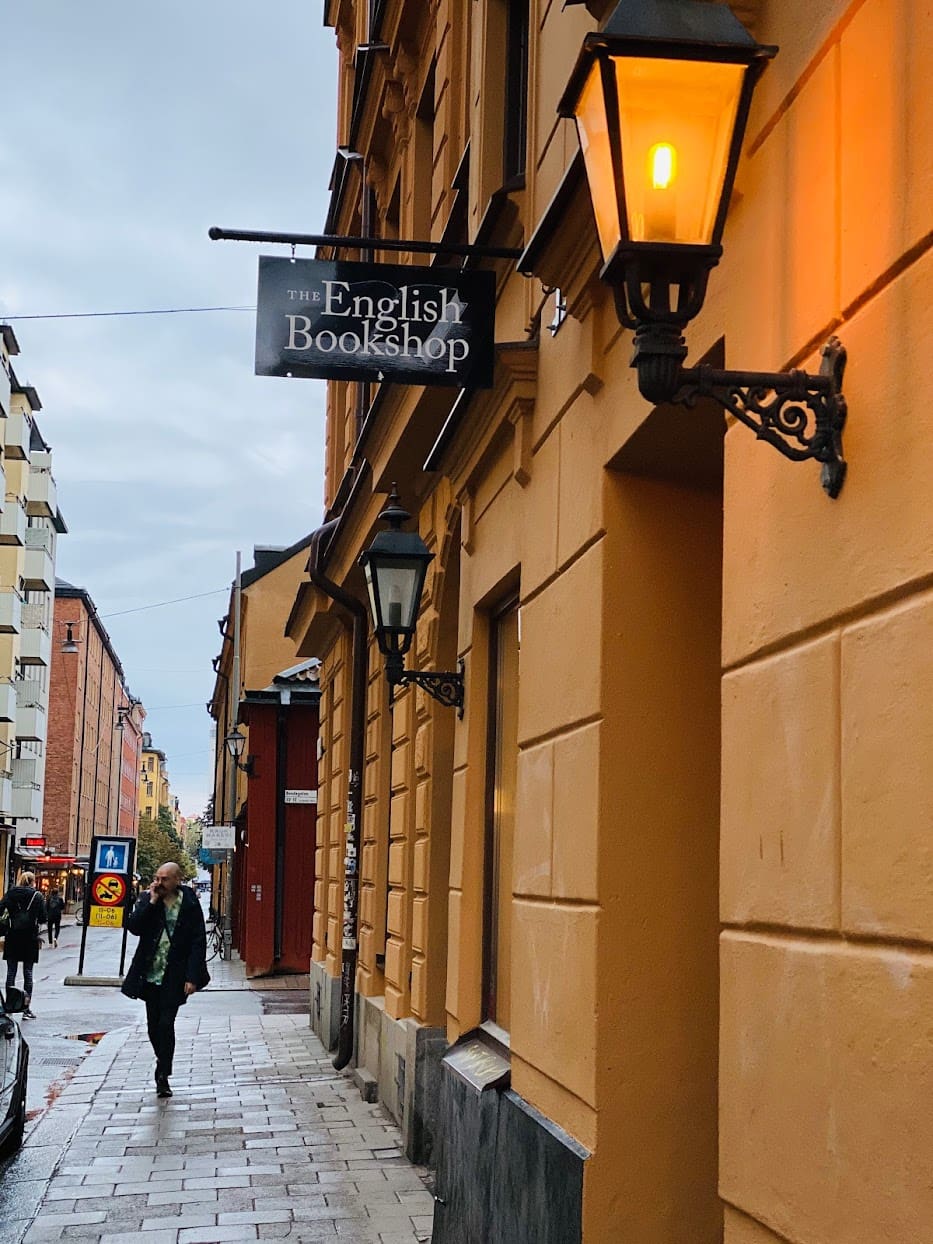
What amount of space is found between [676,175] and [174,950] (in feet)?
32.2

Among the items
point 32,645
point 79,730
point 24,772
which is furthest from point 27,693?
point 79,730

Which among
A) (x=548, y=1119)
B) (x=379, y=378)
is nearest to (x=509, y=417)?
(x=379, y=378)

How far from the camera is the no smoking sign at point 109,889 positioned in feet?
77.3

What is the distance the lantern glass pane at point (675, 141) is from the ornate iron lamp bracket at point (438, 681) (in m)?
5.38

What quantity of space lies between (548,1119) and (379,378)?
10.7 ft

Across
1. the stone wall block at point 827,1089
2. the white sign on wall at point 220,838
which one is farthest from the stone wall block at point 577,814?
the white sign on wall at point 220,838

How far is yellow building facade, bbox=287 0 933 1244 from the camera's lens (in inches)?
Result: 120

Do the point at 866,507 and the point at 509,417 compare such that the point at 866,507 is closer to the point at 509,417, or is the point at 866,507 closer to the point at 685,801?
the point at 685,801

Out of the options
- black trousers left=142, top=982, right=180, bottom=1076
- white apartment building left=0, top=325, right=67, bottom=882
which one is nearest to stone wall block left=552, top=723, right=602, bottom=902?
black trousers left=142, top=982, right=180, bottom=1076

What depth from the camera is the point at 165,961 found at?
11977 mm

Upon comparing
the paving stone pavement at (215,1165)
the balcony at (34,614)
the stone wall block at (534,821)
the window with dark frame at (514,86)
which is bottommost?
the paving stone pavement at (215,1165)

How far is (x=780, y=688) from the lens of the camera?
142 inches

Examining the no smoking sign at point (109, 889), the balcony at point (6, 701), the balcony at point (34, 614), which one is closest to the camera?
the no smoking sign at point (109, 889)

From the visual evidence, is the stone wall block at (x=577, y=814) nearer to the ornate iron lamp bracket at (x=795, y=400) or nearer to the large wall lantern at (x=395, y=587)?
the ornate iron lamp bracket at (x=795, y=400)
